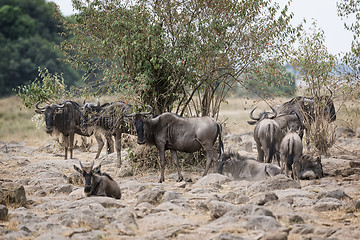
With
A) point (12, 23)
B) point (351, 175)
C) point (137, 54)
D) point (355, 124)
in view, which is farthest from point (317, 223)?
point (12, 23)

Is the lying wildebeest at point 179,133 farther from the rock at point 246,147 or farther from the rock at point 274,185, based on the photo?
the rock at point 246,147

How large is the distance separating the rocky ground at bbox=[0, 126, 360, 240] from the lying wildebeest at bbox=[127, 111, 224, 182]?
79 centimetres

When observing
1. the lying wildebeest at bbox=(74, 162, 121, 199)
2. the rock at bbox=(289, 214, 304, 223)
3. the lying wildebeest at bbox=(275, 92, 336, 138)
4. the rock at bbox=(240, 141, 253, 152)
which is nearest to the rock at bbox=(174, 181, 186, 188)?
the lying wildebeest at bbox=(74, 162, 121, 199)

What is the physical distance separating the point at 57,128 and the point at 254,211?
10.6m

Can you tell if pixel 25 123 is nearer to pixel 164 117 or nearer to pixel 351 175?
pixel 164 117

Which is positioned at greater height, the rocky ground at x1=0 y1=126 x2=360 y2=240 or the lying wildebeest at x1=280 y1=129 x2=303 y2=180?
the lying wildebeest at x1=280 y1=129 x2=303 y2=180

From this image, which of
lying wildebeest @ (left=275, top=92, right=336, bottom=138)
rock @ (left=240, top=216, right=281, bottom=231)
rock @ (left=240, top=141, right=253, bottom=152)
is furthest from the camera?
rock @ (left=240, top=141, right=253, bottom=152)

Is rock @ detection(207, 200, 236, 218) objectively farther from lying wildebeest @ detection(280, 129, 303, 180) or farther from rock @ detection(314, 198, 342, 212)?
lying wildebeest @ detection(280, 129, 303, 180)

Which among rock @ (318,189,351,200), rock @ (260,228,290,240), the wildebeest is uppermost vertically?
the wildebeest

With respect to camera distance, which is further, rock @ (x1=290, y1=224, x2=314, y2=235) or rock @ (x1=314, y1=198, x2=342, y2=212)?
rock @ (x1=314, y1=198, x2=342, y2=212)

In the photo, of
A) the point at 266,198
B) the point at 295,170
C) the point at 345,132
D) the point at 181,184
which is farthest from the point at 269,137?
the point at 345,132

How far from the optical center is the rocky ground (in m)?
7.37

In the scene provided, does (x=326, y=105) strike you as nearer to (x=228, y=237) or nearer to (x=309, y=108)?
(x=309, y=108)

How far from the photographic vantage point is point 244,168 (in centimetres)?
1236
